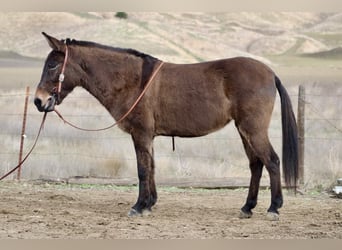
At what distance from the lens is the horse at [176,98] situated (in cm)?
721

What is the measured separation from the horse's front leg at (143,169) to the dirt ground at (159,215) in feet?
0.51

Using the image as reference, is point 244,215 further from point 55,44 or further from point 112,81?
point 55,44

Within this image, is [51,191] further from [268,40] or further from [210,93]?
[268,40]

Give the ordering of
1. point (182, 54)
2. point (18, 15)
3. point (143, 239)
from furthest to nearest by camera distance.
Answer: point (18, 15) < point (182, 54) < point (143, 239)

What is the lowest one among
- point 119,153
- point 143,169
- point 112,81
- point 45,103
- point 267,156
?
point 119,153

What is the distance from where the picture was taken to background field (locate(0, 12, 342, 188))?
11570 millimetres

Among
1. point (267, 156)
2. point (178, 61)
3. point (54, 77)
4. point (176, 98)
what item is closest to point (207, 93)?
point (176, 98)

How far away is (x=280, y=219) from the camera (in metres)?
7.28

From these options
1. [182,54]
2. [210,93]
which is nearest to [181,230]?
[210,93]

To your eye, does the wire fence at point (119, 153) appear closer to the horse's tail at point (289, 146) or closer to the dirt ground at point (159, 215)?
the dirt ground at point (159, 215)

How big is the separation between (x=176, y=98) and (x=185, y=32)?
29953 millimetres

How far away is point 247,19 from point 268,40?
5.38 metres

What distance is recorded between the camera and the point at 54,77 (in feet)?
24.3

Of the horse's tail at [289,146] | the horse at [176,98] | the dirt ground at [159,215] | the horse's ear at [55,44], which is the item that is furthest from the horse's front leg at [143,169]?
the horse's tail at [289,146]
